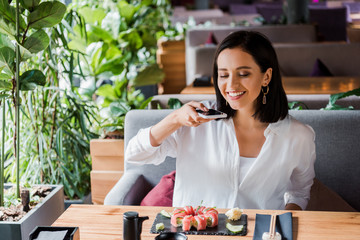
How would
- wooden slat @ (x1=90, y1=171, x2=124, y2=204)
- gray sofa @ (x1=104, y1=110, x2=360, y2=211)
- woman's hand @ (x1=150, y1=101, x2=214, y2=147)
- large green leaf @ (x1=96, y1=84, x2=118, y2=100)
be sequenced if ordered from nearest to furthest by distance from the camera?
woman's hand @ (x1=150, y1=101, x2=214, y2=147) < gray sofa @ (x1=104, y1=110, x2=360, y2=211) < wooden slat @ (x1=90, y1=171, x2=124, y2=204) < large green leaf @ (x1=96, y1=84, x2=118, y2=100)

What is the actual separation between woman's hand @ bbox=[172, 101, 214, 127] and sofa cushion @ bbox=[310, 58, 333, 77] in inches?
116

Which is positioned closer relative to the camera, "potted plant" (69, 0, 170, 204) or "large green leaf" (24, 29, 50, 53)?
"large green leaf" (24, 29, 50, 53)

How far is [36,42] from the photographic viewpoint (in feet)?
6.82

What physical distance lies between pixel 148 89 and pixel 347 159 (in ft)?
13.8

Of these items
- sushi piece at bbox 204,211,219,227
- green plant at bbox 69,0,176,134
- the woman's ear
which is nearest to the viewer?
sushi piece at bbox 204,211,219,227

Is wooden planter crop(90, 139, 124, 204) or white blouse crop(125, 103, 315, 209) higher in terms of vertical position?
white blouse crop(125, 103, 315, 209)

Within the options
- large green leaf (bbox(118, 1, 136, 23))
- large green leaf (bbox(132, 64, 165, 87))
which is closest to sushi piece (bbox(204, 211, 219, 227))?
large green leaf (bbox(132, 64, 165, 87))

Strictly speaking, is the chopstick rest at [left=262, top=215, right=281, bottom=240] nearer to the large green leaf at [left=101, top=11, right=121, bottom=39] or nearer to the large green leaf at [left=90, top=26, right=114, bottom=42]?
the large green leaf at [left=90, top=26, right=114, bottom=42]

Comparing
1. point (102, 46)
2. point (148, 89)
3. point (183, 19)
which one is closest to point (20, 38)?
point (102, 46)

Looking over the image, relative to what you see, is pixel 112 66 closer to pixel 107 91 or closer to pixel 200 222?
pixel 107 91

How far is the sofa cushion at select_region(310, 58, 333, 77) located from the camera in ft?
14.8

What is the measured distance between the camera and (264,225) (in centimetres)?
154

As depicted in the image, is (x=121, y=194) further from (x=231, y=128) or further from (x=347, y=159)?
(x=347, y=159)

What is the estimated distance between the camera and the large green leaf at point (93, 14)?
12.4 ft
